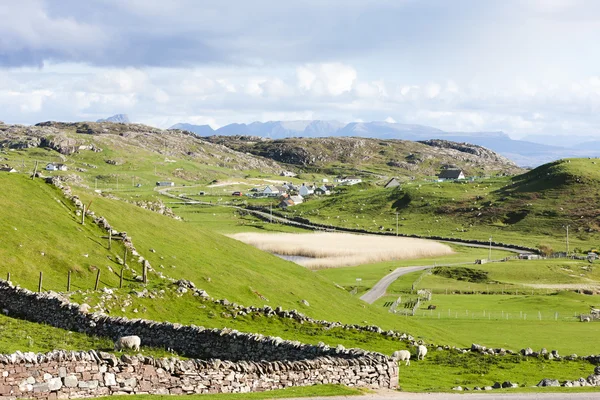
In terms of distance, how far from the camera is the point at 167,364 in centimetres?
2839

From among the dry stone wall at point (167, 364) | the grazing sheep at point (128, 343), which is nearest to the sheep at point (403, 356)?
the dry stone wall at point (167, 364)

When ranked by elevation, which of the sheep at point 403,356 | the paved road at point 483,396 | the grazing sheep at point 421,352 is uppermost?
the paved road at point 483,396


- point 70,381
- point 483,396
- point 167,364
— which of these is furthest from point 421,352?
point 70,381

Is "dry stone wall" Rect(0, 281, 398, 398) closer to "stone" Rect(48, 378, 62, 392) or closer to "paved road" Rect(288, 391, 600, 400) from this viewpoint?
"stone" Rect(48, 378, 62, 392)

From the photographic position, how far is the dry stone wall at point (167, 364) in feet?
85.4

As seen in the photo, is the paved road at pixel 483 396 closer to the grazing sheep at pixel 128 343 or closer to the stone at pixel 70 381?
the stone at pixel 70 381

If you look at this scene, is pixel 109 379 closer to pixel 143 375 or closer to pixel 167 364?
pixel 143 375

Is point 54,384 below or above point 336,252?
above

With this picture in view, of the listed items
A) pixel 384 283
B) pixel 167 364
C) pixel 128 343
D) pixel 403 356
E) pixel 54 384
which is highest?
pixel 167 364

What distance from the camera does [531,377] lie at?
45.5 m

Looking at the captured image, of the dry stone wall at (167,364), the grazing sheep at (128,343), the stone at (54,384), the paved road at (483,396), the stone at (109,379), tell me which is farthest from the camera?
the grazing sheep at (128,343)

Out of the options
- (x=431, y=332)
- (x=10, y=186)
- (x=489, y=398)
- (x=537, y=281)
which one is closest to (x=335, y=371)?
(x=489, y=398)

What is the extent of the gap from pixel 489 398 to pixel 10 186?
53.5m

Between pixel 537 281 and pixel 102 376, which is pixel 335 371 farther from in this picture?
pixel 537 281
